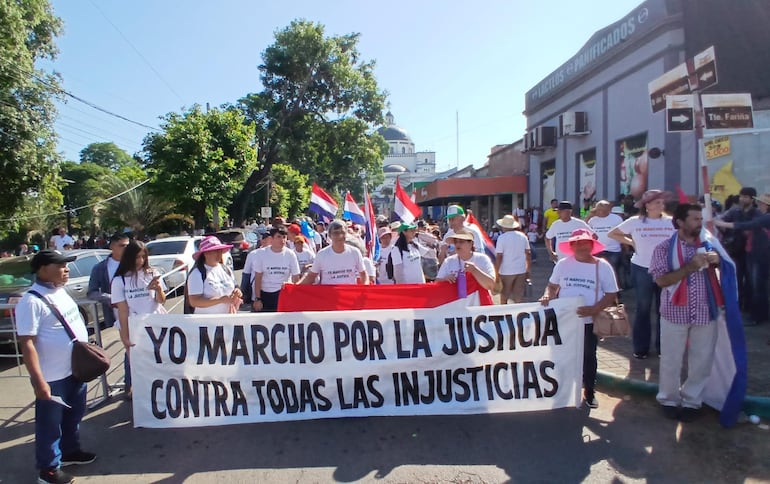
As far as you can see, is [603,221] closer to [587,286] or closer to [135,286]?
[587,286]

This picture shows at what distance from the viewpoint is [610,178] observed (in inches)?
696

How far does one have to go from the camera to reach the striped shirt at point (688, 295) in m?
4.38

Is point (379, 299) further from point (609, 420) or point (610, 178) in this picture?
point (610, 178)

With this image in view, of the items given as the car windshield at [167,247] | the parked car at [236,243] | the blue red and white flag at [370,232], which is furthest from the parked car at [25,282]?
the parked car at [236,243]

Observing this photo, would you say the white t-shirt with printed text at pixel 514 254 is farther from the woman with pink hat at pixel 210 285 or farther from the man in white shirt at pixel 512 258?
the woman with pink hat at pixel 210 285

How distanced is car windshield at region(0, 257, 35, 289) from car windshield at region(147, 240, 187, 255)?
405cm

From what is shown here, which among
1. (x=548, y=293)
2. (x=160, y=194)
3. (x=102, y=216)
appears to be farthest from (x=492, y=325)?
(x=102, y=216)

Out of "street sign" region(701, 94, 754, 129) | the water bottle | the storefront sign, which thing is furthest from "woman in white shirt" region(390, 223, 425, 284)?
the storefront sign

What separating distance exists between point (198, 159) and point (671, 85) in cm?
2043

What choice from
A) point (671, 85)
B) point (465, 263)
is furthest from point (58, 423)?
point (671, 85)

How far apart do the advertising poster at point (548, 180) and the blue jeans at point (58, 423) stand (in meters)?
20.6

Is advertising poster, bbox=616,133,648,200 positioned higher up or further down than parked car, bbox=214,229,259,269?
higher up

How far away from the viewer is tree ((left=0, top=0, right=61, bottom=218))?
15.1 meters

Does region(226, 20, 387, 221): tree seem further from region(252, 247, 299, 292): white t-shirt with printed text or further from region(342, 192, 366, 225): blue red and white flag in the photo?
Result: region(252, 247, 299, 292): white t-shirt with printed text
